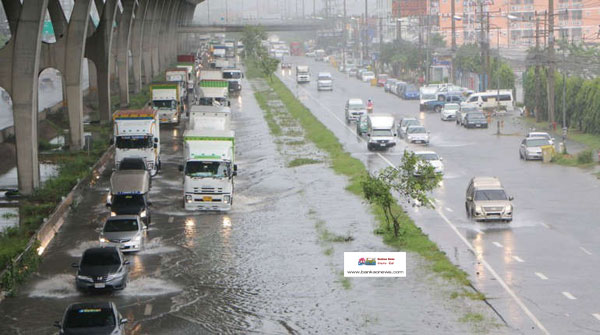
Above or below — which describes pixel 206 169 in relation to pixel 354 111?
below

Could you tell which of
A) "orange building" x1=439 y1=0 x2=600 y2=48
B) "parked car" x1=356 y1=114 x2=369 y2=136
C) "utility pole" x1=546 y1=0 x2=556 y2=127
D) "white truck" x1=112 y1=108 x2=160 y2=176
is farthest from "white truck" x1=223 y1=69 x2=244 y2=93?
"white truck" x1=112 y1=108 x2=160 y2=176

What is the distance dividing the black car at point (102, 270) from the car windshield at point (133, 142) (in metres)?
23.2

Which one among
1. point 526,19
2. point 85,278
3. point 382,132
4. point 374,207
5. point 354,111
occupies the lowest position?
point 374,207

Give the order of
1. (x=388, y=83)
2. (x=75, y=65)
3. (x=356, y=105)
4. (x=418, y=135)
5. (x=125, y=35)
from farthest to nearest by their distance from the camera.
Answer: (x=388, y=83) → (x=125, y=35) → (x=356, y=105) → (x=418, y=135) → (x=75, y=65)

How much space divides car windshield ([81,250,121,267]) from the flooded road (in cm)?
101

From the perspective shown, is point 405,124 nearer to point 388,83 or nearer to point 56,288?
point 56,288

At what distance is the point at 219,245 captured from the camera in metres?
39.6

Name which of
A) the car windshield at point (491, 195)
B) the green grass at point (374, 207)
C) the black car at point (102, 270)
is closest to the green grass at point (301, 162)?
the green grass at point (374, 207)

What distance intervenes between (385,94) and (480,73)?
11331mm

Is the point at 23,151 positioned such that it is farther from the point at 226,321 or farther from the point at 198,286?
the point at 226,321

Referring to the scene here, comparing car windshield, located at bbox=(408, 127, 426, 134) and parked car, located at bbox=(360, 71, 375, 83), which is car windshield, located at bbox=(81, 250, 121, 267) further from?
parked car, located at bbox=(360, 71, 375, 83)

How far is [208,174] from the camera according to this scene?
4634 centimetres

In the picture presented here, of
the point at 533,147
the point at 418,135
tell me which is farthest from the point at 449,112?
the point at 533,147

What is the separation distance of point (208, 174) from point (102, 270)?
14620 millimetres
